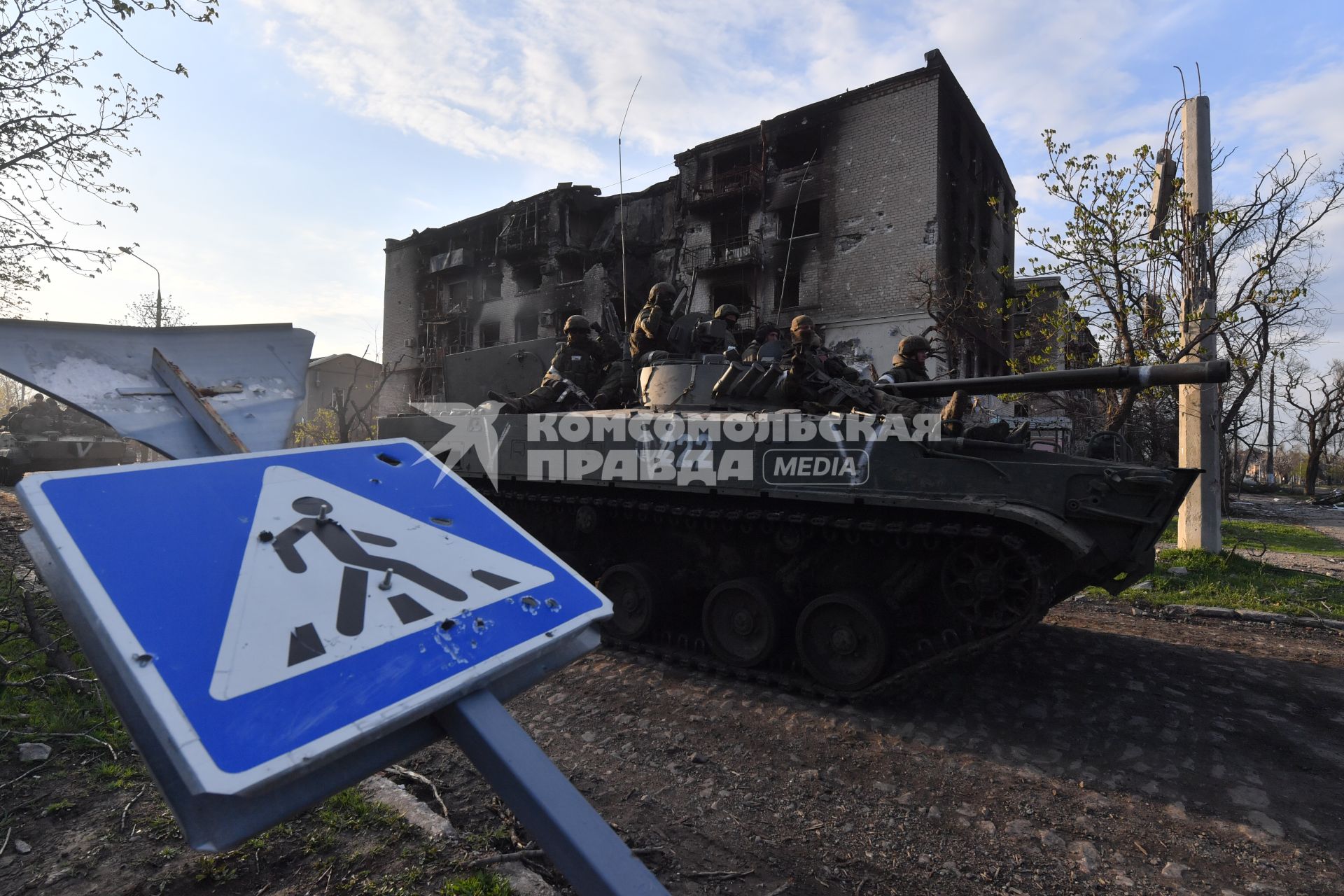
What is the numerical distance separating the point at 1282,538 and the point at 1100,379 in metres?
12.5

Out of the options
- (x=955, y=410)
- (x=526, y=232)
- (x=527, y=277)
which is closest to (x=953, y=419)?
(x=955, y=410)

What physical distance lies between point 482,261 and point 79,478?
30.9 meters

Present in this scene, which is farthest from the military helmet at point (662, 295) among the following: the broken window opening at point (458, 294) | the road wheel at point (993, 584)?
the broken window opening at point (458, 294)

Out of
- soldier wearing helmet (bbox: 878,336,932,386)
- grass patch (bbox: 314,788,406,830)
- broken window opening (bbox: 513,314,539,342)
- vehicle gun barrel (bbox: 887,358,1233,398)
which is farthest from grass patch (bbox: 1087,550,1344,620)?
broken window opening (bbox: 513,314,539,342)

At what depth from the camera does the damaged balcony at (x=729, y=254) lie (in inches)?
851

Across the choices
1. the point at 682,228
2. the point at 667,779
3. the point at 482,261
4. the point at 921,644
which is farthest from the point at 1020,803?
the point at 482,261

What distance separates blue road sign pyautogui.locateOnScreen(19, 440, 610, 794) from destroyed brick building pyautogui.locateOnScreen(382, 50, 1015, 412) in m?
14.9

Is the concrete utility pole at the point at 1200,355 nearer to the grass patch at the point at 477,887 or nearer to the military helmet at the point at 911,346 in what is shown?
the military helmet at the point at 911,346

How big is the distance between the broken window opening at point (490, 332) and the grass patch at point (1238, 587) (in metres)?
24.5

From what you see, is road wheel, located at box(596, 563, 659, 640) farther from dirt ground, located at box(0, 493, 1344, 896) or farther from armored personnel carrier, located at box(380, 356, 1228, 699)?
dirt ground, located at box(0, 493, 1344, 896)

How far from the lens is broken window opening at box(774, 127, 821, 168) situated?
21298mm

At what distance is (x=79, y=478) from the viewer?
1.23 meters

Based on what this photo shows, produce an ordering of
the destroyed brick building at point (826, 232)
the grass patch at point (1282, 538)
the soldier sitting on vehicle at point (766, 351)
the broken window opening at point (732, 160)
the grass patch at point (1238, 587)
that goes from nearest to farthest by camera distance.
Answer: the soldier sitting on vehicle at point (766, 351), the grass patch at point (1238, 587), the grass patch at point (1282, 538), the destroyed brick building at point (826, 232), the broken window opening at point (732, 160)

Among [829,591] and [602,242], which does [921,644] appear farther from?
[602,242]
